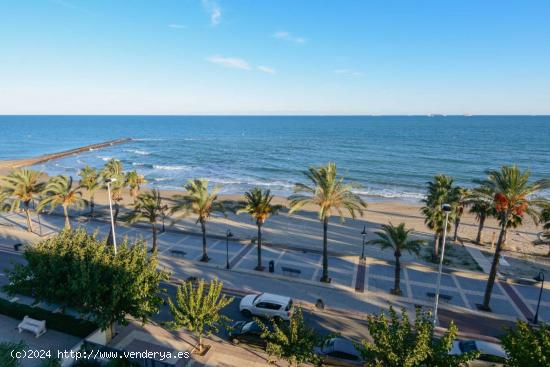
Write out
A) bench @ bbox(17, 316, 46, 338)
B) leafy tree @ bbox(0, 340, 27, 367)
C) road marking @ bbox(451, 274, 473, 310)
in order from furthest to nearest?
road marking @ bbox(451, 274, 473, 310) → bench @ bbox(17, 316, 46, 338) → leafy tree @ bbox(0, 340, 27, 367)

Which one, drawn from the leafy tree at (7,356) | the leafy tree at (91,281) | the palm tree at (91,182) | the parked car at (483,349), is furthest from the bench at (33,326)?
the parked car at (483,349)

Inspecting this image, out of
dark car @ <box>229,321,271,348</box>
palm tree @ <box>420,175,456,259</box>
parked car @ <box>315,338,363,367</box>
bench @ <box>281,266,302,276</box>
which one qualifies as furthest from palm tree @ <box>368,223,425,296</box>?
dark car @ <box>229,321,271,348</box>

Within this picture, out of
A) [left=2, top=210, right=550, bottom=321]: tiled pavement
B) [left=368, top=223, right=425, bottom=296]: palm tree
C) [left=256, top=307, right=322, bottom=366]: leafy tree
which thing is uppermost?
[left=368, top=223, right=425, bottom=296]: palm tree

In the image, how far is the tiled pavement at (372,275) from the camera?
901 inches

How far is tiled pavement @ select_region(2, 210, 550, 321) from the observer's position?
75.1ft

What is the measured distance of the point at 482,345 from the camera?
53.6 feet

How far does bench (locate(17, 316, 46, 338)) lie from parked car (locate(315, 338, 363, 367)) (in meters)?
14.0

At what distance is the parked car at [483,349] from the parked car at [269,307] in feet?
28.6

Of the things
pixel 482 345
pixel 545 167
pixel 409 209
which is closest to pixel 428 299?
pixel 482 345

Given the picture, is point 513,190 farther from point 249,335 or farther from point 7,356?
point 7,356

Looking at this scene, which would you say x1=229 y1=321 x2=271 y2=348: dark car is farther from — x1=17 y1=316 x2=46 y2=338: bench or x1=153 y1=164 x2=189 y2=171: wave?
x1=153 y1=164 x2=189 y2=171: wave

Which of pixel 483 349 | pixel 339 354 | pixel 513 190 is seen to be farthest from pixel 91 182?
pixel 513 190

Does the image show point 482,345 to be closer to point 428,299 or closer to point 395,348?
point 428,299

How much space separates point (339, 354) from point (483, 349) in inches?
279
